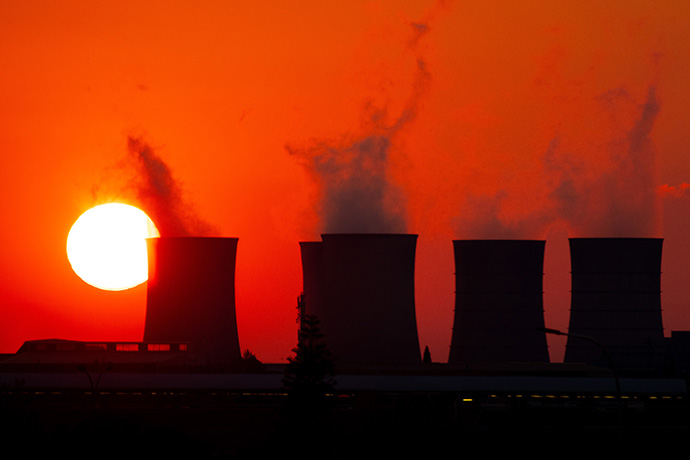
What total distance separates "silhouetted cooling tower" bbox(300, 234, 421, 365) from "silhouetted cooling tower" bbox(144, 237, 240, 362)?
3793 millimetres

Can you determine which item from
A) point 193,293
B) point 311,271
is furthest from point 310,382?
point 311,271

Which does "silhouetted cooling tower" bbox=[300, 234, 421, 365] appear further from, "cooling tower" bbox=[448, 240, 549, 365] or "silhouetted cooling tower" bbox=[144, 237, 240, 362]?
"cooling tower" bbox=[448, 240, 549, 365]

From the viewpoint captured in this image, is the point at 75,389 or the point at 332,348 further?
the point at 332,348

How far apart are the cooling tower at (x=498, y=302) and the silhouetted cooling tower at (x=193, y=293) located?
9115mm

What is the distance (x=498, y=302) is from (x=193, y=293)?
489 inches

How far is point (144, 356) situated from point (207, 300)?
7.91 meters

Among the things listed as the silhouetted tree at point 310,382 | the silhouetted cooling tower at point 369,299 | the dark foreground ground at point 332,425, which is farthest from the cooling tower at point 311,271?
the silhouetted tree at point 310,382

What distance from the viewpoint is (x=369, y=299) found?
141ft

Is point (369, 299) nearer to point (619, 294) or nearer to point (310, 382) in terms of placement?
point (310, 382)

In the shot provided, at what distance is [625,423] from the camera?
122ft

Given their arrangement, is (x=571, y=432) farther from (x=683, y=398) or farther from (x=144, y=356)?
(x=144, y=356)

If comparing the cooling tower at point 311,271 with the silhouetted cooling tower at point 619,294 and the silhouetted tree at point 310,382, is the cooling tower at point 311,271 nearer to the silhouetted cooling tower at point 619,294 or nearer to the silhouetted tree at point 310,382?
the silhouetted cooling tower at point 619,294

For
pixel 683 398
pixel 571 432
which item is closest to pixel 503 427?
pixel 571 432

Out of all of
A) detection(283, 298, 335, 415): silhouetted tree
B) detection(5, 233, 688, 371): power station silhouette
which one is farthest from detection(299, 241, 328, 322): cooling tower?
detection(283, 298, 335, 415): silhouetted tree
